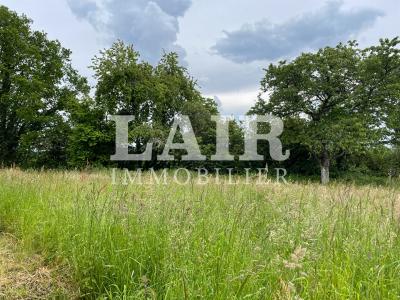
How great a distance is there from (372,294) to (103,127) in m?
24.3

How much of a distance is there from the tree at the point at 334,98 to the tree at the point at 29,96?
16.6 meters

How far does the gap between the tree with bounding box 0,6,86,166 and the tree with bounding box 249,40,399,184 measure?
653 inches

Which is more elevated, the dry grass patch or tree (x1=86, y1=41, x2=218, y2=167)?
tree (x1=86, y1=41, x2=218, y2=167)

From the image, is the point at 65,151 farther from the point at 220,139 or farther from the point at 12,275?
the point at 12,275

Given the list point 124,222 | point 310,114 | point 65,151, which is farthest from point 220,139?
point 124,222

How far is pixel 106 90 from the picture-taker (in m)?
24.6

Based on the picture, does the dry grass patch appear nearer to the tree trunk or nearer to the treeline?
the treeline

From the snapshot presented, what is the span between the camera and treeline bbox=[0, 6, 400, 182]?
20.8 m

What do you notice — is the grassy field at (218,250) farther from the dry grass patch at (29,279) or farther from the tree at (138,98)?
the tree at (138,98)

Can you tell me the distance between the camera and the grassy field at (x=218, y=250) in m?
2.21

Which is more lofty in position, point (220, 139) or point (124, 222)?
point (220, 139)

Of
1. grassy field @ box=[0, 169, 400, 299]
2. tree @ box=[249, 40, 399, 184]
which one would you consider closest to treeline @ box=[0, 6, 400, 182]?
tree @ box=[249, 40, 399, 184]

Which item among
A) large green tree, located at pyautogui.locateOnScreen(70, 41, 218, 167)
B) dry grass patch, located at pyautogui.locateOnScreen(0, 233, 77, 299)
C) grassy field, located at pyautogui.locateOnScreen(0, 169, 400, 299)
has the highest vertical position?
large green tree, located at pyautogui.locateOnScreen(70, 41, 218, 167)

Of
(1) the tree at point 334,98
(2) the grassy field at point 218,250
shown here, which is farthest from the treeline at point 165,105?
(2) the grassy field at point 218,250
